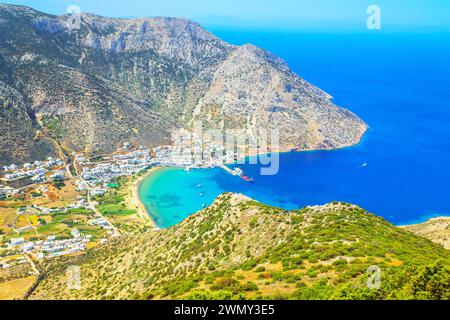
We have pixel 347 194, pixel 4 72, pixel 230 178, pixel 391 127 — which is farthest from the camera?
pixel 391 127

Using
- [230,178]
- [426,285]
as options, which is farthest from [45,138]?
[426,285]

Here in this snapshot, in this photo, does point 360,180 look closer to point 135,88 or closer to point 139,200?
point 139,200

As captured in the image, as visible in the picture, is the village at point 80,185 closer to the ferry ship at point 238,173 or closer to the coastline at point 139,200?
the coastline at point 139,200

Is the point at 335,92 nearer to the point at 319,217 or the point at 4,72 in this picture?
the point at 4,72

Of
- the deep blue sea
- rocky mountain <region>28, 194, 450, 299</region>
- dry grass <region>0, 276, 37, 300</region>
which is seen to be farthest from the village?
rocky mountain <region>28, 194, 450, 299</region>

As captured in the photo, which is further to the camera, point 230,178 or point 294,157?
point 294,157

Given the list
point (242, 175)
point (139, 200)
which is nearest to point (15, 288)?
point (139, 200)
